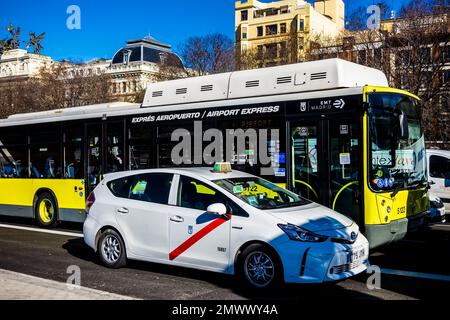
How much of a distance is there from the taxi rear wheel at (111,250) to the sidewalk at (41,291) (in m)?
1.49

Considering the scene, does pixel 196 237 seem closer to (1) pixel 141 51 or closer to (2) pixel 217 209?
(2) pixel 217 209

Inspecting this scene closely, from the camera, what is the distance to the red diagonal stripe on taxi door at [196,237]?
7094mm

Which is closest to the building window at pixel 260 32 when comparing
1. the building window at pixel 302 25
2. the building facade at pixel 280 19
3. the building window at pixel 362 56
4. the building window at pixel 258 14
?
the building facade at pixel 280 19

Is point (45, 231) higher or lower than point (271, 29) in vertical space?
lower

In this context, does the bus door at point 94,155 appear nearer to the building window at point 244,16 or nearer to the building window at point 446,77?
the building window at point 446,77

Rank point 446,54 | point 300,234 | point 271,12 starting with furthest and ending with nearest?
point 271,12, point 446,54, point 300,234

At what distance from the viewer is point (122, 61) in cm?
8994

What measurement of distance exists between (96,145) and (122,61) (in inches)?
3153

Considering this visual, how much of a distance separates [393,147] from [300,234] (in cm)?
343

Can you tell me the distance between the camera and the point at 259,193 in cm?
751

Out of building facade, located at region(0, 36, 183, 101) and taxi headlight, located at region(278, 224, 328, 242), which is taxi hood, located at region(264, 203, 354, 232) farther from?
building facade, located at region(0, 36, 183, 101)

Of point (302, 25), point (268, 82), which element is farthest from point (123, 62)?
point (268, 82)

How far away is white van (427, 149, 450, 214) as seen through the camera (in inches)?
Answer: 590
